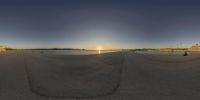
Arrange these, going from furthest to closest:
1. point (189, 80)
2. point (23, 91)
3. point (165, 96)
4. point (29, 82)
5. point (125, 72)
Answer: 1. point (125, 72)
2. point (189, 80)
3. point (29, 82)
4. point (23, 91)
5. point (165, 96)

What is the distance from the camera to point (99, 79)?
44.5 feet

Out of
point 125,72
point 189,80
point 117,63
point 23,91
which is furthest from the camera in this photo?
point 117,63

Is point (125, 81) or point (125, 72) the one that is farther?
point (125, 72)

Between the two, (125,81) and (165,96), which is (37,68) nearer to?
(125,81)

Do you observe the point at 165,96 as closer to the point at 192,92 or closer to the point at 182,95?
the point at 182,95

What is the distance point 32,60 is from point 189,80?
1242 cm

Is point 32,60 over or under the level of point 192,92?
over

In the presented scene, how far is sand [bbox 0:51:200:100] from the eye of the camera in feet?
34.6

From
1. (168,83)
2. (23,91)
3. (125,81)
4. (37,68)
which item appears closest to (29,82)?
(23,91)

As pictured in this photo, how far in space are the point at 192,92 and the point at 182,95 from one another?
858 mm

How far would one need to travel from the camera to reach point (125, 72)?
48.8 feet

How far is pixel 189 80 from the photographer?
13.6m

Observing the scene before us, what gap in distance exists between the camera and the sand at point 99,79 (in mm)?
10547

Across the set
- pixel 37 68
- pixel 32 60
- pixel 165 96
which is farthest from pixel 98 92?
pixel 32 60
